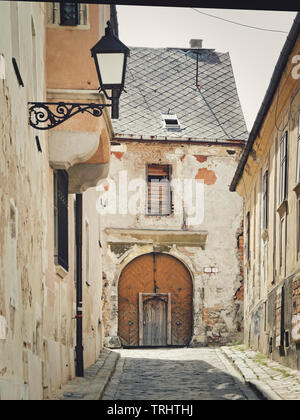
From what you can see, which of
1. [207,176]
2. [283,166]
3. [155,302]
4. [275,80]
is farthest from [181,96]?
[275,80]

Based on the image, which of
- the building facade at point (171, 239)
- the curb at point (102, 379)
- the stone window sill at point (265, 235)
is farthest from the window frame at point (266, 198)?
the building facade at point (171, 239)

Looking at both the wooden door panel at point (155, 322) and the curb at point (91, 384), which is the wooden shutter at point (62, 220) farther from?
the wooden door panel at point (155, 322)

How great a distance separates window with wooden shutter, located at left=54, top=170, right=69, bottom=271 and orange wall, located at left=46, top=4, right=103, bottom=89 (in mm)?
1514

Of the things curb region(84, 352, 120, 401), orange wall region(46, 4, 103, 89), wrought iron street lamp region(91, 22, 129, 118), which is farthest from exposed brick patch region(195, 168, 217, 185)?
wrought iron street lamp region(91, 22, 129, 118)

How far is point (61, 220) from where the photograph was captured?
11516mm

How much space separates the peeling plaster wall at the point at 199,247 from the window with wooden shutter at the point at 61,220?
11312mm

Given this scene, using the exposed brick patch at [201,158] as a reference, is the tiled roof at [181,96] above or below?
above

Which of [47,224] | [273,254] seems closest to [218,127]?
[273,254]

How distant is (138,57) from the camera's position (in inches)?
1093

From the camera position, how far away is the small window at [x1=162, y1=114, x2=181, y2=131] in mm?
24650

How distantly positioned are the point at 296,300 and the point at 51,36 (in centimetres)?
537

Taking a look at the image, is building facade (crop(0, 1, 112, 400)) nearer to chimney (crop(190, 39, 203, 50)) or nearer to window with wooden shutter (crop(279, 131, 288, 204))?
window with wooden shutter (crop(279, 131, 288, 204))

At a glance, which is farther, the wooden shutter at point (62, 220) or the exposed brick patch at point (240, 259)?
the exposed brick patch at point (240, 259)

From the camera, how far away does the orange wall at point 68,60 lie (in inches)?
392
